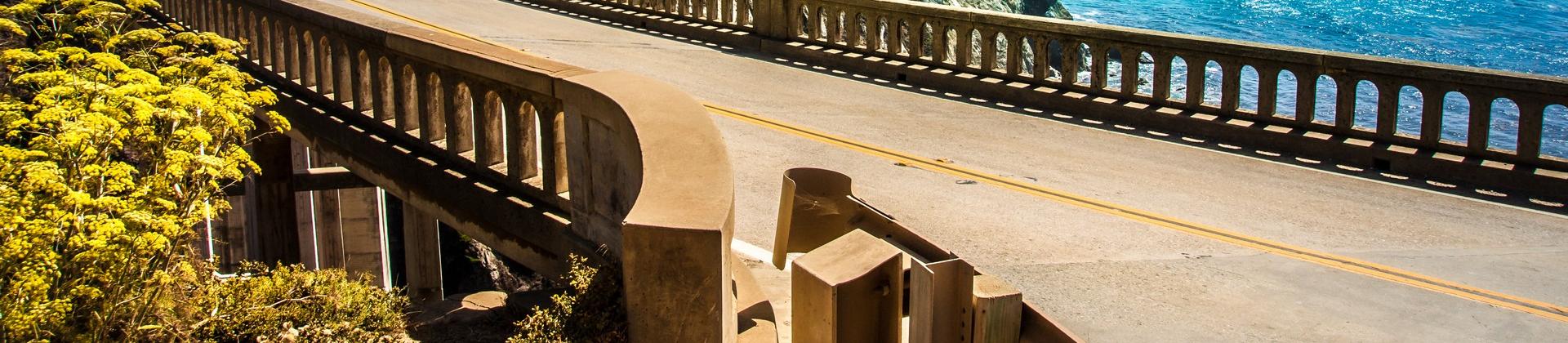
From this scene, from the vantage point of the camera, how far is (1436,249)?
11000 mm

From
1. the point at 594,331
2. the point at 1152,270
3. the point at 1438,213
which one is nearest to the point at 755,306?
the point at 594,331

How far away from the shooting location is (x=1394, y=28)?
44.1 metres

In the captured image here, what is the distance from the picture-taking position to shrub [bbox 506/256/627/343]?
6168 mm

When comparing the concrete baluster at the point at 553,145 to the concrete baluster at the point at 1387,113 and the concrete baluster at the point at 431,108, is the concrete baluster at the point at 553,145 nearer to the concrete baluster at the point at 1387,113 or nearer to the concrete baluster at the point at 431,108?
the concrete baluster at the point at 431,108

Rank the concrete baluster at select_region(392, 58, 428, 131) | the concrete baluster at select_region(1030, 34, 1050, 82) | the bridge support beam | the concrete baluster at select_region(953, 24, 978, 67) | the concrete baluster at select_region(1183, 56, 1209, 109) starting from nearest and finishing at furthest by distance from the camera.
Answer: the concrete baluster at select_region(392, 58, 428, 131) → the concrete baluster at select_region(1183, 56, 1209, 109) → the concrete baluster at select_region(1030, 34, 1050, 82) → the concrete baluster at select_region(953, 24, 978, 67) → the bridge support beam

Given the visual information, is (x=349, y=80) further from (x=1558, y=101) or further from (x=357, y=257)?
(x=357, y=257)

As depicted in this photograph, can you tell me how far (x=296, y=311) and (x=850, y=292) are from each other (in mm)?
2474

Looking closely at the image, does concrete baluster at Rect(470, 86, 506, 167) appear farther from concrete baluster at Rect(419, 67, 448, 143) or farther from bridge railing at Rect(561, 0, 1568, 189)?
bridge railing at Rect(561, 0, 1568, 189)

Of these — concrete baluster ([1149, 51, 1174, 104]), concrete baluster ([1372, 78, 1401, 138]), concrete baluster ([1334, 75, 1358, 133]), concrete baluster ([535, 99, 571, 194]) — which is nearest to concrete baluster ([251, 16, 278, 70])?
concrete baluster ([535, 99, 571, 194])

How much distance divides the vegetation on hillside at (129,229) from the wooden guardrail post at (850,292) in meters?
2.00

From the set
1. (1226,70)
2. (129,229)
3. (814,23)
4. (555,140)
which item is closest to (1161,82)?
(1226,70)

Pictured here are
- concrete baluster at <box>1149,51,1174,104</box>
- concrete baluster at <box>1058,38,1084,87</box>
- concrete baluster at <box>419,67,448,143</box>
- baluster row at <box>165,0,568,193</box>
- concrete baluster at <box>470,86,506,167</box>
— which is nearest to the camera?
baluster row at <box>165,0,568,193</box>

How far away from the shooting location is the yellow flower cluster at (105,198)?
239 inches

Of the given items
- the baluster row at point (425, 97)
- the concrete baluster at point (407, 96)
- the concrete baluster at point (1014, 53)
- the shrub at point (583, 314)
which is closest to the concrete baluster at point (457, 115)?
the baluster row at point (425, 97)
